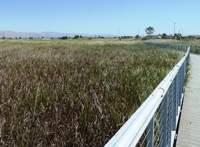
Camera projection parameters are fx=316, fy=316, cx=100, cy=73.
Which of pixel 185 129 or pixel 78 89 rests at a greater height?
pixel 78 89

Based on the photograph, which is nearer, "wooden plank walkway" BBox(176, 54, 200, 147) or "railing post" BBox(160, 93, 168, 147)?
"railing post" BBox(160, 93, 168, 147)

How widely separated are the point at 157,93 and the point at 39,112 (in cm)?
270

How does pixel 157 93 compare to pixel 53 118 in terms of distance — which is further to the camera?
pixel 53 118

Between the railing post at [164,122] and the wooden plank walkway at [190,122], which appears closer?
the railing post at [164,122]

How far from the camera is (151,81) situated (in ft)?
25.2

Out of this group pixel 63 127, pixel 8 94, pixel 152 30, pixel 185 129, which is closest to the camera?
pixel 63 127

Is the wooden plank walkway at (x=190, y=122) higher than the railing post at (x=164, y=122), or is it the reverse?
the railing post at (x=164, y=122)

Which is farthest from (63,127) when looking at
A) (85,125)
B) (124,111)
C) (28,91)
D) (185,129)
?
(185,129)

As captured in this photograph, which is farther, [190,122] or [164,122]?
[190,122]

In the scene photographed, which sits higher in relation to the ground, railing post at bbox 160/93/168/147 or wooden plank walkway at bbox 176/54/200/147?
railing post at bbox 160/93/168/147

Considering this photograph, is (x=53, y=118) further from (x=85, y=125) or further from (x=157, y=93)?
(x=157, y=93)

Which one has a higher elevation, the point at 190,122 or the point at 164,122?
the point at 164,122

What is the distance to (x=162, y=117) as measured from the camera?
3523 mm

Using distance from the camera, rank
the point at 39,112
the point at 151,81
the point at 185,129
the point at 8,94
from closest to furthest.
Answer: the point at 39,112 < the point at 185,129 < the point at 8,94 < the point at 151,81
